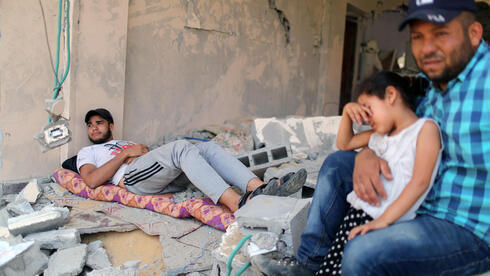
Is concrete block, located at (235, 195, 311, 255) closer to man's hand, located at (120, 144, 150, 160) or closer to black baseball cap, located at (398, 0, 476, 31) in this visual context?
black baseball cap, located at (398, 0, 476, 31)

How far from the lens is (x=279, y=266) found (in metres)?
1.90

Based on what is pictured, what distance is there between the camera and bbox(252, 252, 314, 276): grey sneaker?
1.87 metres

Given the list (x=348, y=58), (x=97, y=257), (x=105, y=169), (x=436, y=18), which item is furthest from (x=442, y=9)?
(x=348, y=58)

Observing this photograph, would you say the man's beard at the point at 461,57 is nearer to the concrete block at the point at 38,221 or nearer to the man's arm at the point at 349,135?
the man's arm at the point at 349,135

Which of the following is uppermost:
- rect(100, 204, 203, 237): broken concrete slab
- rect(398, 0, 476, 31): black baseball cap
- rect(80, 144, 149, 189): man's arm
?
rect(398, 0, 476, 31): black baseball cap

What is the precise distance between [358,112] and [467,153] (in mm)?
467

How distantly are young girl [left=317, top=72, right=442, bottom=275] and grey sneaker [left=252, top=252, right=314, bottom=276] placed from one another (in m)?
0.09

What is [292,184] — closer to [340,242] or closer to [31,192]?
[340,242]

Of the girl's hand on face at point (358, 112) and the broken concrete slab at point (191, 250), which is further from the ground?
the girl's hand on face at point (358, 112)

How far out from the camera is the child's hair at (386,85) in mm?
1775

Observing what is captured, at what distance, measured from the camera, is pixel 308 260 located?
192 centimetres

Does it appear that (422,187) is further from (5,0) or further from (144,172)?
(5,0)

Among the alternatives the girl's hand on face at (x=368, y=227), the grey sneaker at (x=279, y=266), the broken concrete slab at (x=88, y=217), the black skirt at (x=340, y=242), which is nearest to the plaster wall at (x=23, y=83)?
the broken concrete slab at (x=88, y=217)

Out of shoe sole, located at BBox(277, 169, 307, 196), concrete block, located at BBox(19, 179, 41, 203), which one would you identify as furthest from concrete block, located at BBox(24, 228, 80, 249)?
shoe sole, located at BBox(277, 169, 307, 196)
